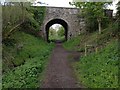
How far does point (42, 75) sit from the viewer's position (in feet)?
36.5

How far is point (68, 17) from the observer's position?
2845cm

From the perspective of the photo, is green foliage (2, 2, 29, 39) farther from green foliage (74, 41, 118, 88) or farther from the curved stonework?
the curved stonework

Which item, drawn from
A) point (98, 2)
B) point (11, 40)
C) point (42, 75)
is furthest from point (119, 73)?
point (98, 2)

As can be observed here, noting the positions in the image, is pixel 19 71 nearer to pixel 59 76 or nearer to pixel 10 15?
pixel 59 76

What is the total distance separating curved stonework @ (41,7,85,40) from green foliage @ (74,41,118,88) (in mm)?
14532

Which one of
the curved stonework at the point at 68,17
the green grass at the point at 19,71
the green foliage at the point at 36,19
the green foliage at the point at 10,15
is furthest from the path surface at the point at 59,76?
the curved stonework at the point at 68,17

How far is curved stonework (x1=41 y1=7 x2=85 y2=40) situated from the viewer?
1101 inches

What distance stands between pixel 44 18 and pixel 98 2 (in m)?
10.2

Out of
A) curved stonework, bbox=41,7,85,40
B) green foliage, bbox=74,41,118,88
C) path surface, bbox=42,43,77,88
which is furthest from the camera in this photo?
curved stonework, bbox=41,7,85,40

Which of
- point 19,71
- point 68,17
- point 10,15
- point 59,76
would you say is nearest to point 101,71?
point 59,76

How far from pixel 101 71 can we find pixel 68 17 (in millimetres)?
18389

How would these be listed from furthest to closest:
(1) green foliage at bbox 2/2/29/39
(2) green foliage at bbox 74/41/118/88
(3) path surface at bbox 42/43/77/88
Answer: (1) green foliage at bbox 2/2/29/39 → (3) path surface at bbox 42/43/77/88 → (2) green foliage at bbox 74/41/118/88

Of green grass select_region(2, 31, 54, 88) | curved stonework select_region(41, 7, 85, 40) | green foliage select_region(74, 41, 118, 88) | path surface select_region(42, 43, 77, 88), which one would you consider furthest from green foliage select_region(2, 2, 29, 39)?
curved stonework select_region(41, 7, 85, 40)

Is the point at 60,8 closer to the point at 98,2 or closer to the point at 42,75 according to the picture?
the point at 98,2
